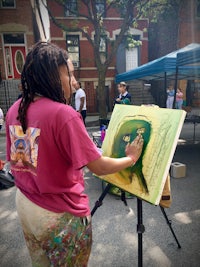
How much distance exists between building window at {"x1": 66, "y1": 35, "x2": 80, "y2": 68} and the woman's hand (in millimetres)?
14201

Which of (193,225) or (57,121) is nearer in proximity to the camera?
(57,121)

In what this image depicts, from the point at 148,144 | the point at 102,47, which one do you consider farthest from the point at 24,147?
the point at 102,47

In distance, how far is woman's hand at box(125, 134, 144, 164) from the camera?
1484mm

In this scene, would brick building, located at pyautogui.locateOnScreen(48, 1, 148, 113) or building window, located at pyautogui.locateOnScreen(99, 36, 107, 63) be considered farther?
building window, located at pyautogui.locateOnScreen(99, 36, 107, 63)

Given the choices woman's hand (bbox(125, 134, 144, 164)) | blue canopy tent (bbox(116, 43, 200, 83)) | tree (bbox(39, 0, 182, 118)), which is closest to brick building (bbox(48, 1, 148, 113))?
tree (bbox(39, 0, 182, 118))

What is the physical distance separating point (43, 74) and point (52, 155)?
388mm

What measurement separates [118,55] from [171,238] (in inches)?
581

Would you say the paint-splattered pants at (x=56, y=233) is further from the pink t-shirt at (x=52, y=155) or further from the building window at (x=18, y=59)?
the building window at (x=18, y=59)

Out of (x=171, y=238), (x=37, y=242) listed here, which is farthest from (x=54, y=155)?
(x=171, y=238)

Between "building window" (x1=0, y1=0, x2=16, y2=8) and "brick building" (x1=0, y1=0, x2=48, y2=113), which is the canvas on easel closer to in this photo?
"brick building" (x1=0, y1=0, x2=48, y2=113)

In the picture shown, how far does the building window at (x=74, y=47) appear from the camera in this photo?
1505cm

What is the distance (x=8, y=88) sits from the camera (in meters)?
13.9

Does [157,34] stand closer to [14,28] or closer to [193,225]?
[14,28]

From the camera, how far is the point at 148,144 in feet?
5.30
